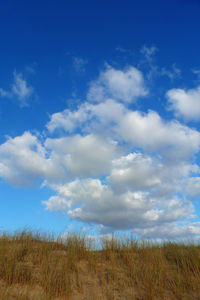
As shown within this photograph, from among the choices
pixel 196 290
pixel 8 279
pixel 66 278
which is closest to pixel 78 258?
pixel 66 278

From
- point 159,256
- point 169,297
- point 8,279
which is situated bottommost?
point 169,297

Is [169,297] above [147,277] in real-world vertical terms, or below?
below

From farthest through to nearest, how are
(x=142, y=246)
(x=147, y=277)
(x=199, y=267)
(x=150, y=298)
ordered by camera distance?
(x=142, y=246) < (x=199, y=267) < (x=147, y=277) < (x=150, y=298)

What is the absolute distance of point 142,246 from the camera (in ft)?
33.5

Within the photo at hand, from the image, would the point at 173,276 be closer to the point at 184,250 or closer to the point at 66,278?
the point at 184,250

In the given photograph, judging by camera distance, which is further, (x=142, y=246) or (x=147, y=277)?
(x=142, y=246)

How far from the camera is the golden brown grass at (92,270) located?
7.86m

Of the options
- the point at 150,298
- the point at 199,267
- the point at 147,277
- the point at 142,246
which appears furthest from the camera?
the point at 142,246

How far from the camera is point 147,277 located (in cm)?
841

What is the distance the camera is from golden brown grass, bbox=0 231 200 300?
7.86m

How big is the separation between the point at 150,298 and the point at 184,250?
127 inches

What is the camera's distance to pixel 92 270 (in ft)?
28.7

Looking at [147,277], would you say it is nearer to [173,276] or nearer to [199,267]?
[173,276]

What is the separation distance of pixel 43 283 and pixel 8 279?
3.48ft
